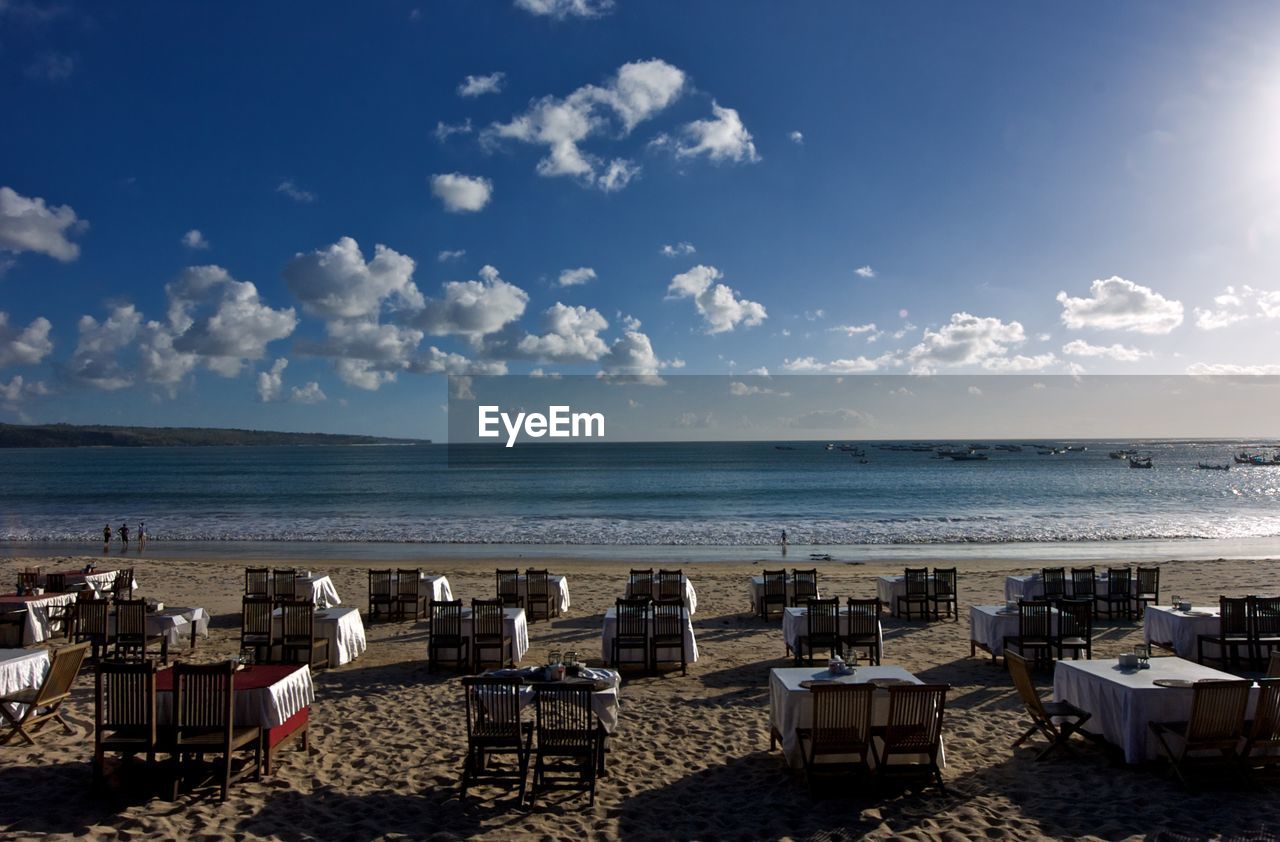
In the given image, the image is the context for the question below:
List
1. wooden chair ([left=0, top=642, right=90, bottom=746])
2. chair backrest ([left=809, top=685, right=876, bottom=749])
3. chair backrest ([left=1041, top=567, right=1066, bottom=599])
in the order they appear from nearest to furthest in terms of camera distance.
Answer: chair backrest ([left=809, top=685, right=876, bottom=749])
wooden chair ([left=0, top=642, right=90, bottom=746])
chair backrest ([left=1041, top=567, right=1066, bottom=599])

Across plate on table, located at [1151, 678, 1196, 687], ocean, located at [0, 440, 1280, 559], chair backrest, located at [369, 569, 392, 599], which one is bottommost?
ocean, located at [0, 440, 1280, 559]

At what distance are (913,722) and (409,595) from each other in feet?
33.5

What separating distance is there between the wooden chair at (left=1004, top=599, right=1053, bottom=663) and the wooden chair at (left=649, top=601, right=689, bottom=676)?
4.08 m

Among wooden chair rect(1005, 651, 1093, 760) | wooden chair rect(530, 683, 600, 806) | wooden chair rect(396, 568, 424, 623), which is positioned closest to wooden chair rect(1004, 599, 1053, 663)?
wooden chair rect(1005, 651, 1093, 760)

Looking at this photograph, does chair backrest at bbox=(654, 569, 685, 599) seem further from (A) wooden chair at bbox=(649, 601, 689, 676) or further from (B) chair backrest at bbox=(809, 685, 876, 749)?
(B) chair backrest at bbox=(809, 685, 876, 749)

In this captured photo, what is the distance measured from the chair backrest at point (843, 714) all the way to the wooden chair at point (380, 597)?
387 inches

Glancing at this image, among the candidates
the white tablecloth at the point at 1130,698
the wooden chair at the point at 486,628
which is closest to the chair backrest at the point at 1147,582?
the white tablecloth at the point at 1130,698

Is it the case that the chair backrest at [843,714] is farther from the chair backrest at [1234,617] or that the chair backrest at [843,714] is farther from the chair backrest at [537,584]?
the chair backrest at [537,584]

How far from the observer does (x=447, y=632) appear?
10.2 m

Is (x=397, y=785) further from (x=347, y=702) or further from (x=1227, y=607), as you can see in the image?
(x=1227, y=607)

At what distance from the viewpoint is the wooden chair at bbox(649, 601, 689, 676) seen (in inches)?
397

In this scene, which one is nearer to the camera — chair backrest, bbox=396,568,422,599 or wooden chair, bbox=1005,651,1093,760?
wooden chair, bbox=1005,651,1093,760

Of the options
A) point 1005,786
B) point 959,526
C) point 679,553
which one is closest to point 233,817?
point 1005,786

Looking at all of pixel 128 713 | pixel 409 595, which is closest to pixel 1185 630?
pixel 128 713
